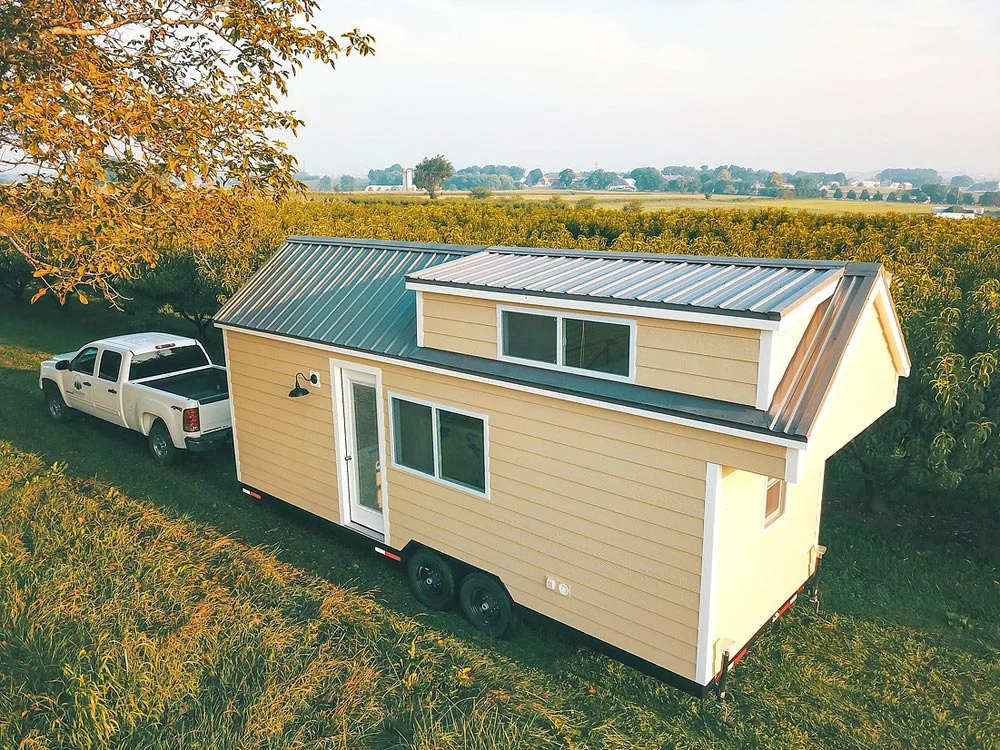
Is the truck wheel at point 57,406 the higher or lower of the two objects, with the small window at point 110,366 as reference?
lower

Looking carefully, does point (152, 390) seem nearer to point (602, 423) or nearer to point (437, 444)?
point (437, 444)

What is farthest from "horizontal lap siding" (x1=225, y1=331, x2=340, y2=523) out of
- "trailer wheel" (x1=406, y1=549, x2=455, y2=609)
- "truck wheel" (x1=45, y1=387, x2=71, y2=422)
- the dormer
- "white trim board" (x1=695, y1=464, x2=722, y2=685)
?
"truck wheel" (x1=45, y1=387, x2=71, y2=422)

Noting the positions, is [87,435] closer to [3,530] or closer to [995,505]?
[3,530]

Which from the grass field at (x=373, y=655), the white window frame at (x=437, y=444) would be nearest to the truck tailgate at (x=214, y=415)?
the grass field at (x=373, y=655)

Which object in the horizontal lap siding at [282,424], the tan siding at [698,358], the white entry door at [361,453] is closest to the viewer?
the tan siding at [698,358]

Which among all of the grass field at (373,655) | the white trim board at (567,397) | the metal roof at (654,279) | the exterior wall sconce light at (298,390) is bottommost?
the grass field at (373,655)

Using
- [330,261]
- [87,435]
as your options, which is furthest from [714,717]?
[87,435]

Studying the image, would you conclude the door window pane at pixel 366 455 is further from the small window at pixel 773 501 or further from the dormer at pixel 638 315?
the small window at pixel 773 501
